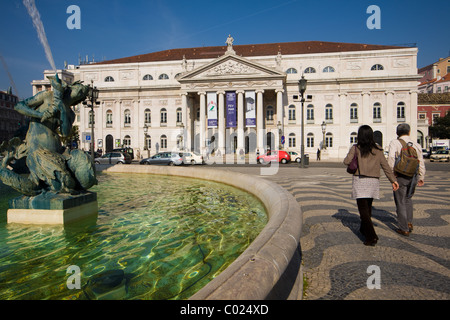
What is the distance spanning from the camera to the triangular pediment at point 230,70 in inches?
1567

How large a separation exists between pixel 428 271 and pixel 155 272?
9.48 feet

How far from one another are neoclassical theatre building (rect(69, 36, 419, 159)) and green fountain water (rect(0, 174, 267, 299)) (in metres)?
33.0

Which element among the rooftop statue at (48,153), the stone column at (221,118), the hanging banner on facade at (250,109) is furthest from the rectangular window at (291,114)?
the rooftop statue at (48,153)

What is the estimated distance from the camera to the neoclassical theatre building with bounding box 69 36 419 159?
40.6m

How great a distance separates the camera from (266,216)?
213 inches

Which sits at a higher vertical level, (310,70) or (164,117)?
(310,70)

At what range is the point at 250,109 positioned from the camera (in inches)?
1556

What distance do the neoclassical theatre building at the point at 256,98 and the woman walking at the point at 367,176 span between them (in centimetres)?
3425

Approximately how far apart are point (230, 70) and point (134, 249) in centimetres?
4027

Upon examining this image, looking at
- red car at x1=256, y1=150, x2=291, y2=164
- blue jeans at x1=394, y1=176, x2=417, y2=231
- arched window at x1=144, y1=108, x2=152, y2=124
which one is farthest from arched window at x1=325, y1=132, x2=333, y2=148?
blue jeans at x1=394, y1=176, x2=417, y2=231

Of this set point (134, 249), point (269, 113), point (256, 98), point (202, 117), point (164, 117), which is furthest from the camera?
point (164, 117)

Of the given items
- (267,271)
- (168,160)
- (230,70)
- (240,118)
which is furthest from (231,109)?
(267,271)

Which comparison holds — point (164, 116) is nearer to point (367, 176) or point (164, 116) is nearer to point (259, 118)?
point (259, 118)
